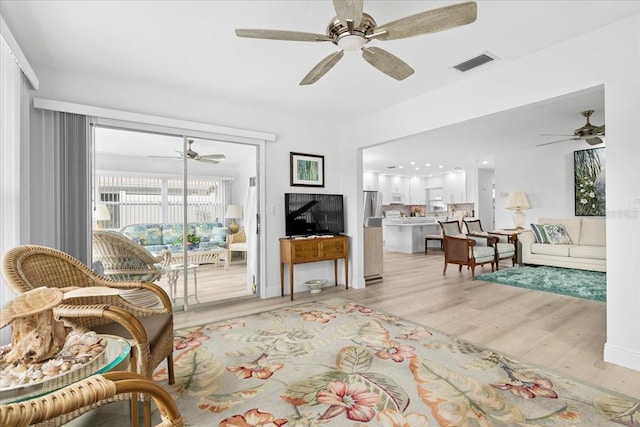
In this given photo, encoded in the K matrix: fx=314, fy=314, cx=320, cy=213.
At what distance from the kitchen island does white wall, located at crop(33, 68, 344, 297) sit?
4.18 metres

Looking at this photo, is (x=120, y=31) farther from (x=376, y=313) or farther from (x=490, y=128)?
(x=490, y=128)

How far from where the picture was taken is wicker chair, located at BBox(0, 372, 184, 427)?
2.18 ft

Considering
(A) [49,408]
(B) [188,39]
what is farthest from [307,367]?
(B) [188,39]

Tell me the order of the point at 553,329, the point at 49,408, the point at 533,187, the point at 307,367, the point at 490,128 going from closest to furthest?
the point at 49,408
the point at 307,367
the point at 553,329
the point at 490,128
the point at 533,187

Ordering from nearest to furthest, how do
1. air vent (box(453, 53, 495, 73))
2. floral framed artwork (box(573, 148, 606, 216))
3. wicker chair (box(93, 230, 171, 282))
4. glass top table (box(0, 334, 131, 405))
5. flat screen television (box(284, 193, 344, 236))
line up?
1. glass top table (box(0, 334, 131, 405))
2. air vent (box(453, 53, 495, 73))
3. wicker chair (box(93, 230, 171, 282))
4. flat screen television (box(284, 193, 344, 236))
5. floral framed artwork (box(573, 148, 606, 216))

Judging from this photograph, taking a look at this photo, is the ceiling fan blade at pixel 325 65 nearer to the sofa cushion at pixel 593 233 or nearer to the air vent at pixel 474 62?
the air vent at pixel 474 62

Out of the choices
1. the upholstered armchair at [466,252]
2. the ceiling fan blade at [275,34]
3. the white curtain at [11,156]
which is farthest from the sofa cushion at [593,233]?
the white curtain at [11,156]

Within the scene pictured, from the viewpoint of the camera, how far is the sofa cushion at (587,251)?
524 centimetres

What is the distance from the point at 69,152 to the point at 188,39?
1.64 m

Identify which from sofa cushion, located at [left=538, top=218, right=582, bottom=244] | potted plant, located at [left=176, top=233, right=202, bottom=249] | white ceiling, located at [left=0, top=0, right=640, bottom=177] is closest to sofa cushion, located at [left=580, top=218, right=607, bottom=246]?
sofa cushion, located at [left=538, top=218, right=582, bottom=244]

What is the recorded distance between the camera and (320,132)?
4.84 m

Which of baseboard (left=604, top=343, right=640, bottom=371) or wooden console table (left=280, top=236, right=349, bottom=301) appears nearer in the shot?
baseboard (left=604, top=343, right=640, bottom=371)

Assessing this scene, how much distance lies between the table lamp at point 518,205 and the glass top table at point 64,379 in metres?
7.99

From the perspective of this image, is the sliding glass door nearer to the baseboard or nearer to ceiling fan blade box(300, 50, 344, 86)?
ceiling fan blade box(300, 50, 344, 86)
